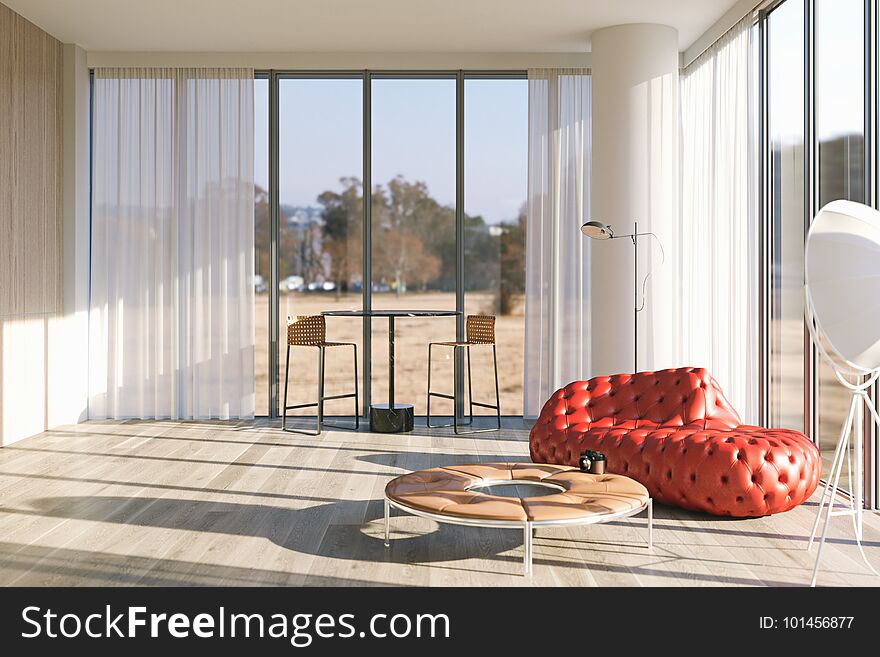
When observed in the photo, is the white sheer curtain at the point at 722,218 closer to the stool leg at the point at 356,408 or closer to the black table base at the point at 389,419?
the black table base at the point at 389,419

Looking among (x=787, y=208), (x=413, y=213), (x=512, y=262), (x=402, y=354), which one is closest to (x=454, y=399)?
(x=402, y=354)

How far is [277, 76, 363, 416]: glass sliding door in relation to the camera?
26.8 ft

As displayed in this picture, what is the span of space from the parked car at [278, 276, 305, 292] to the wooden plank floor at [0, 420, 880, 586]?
2248 millimetres

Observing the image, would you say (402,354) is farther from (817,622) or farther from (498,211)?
(817,622)

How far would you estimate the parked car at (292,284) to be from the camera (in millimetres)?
8211

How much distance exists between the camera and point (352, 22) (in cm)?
714

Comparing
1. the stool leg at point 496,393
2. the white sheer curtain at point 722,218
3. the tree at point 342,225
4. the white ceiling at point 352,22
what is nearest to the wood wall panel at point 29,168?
the white ceiling at point 352,22

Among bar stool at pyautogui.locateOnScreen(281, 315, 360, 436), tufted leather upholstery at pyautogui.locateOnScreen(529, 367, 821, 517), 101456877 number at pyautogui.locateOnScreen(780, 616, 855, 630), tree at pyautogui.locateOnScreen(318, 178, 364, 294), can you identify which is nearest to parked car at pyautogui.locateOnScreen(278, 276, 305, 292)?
tree at pyautogui.locateOnScreen(318, 178, 364, 294)

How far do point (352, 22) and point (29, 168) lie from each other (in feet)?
9.33

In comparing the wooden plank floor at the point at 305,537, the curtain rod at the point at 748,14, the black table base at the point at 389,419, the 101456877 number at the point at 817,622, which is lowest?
the 101456877 number at the point at 817,622

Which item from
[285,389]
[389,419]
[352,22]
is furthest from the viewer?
[285,389]

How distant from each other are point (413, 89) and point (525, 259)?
1868 millimetres

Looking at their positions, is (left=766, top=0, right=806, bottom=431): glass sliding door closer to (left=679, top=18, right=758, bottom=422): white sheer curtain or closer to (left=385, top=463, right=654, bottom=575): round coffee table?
(left=679, top=18, right=758, bottom=422): white sheer curtain

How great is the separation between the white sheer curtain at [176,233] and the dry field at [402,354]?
36 cm
